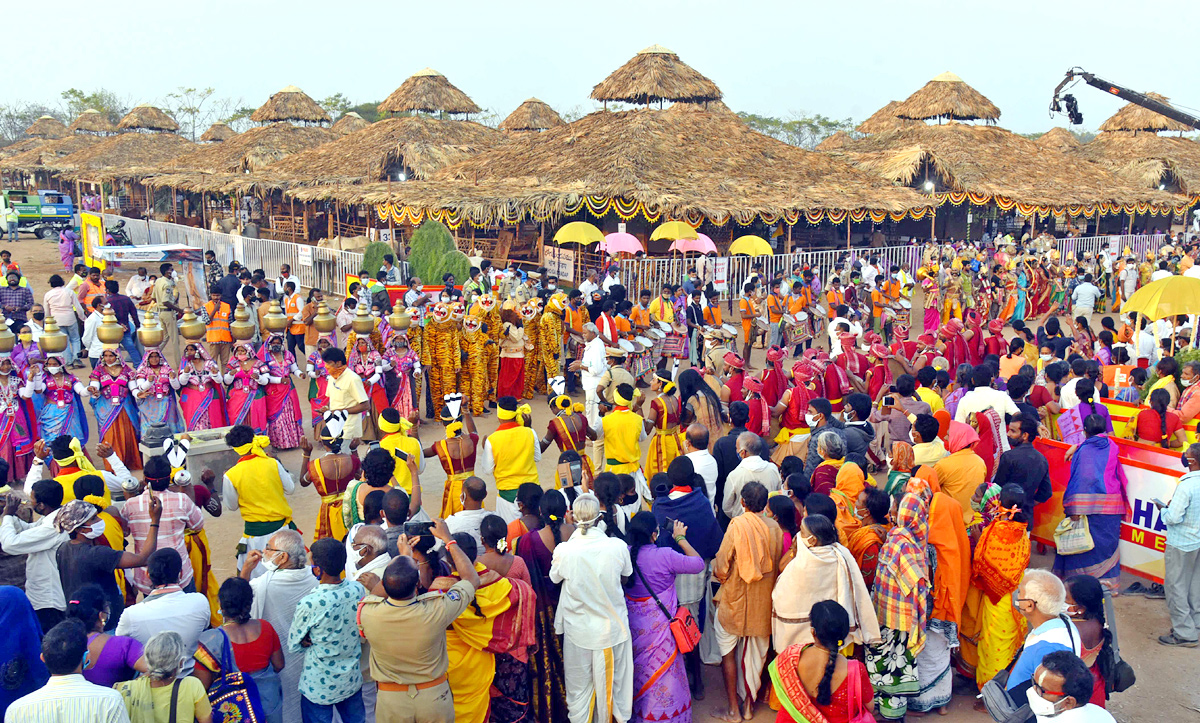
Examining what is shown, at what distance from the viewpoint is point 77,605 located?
3.71m

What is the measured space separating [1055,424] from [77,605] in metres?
6.85

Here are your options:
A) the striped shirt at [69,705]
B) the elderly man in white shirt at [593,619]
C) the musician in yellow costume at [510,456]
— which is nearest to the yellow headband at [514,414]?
the musician in yellow costume at [510,456]

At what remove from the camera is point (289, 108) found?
30578 millimetres

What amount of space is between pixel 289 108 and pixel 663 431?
27969mm

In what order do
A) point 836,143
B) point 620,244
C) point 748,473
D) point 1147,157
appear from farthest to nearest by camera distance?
1. point 836,143
2. point 1147,157
3. point 620,244
4. point 748,473

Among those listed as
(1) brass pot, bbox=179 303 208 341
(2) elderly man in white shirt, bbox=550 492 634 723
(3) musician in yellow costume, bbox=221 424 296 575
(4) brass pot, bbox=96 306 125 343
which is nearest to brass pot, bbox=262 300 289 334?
(1) brass pot, bbox=179 303 208 341

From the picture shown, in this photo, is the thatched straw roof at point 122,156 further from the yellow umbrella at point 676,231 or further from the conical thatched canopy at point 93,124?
the yellow umbrella at point 676,231

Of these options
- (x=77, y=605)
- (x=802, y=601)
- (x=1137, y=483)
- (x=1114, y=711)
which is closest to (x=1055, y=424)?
(x=1137, y=483)

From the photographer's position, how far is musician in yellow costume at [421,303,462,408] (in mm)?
9516

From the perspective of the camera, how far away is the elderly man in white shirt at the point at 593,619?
13.5 feet

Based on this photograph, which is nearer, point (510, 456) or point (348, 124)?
point (510, 456)

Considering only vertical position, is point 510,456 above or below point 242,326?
below

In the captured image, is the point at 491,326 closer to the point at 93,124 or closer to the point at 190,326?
the point at 190,326

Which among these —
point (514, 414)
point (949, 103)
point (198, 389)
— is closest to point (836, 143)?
point (949, 103)
